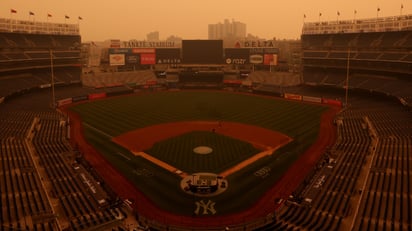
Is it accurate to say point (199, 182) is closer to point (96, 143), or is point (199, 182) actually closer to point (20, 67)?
point (96, 143)

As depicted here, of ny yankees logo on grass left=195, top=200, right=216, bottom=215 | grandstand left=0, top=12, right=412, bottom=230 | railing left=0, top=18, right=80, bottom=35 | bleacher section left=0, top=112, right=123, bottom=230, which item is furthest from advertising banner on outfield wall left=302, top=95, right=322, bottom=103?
railing left=0, top=18, right=80, bottom=35

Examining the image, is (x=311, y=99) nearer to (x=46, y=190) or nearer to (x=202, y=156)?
(x=202, y=156)

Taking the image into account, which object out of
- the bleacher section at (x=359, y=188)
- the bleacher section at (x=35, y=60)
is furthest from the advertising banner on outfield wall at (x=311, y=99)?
the bleacher section at (x=35, y=60)

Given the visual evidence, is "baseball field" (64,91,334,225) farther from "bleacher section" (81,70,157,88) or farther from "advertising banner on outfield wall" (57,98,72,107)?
"bleacher section" (81,70,157,88)

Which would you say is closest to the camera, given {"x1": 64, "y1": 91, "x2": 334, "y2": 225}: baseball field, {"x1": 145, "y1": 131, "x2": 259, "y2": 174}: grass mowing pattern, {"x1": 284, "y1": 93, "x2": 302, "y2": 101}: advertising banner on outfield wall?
{"x1": 64, "y1": 91, "x2": 334, "y2": 225}: baseball field

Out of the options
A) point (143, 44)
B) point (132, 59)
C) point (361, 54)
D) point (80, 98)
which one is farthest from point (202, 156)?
point (143, 44)

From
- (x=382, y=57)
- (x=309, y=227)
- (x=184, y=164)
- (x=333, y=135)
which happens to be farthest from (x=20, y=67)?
(x=382, y=57)
